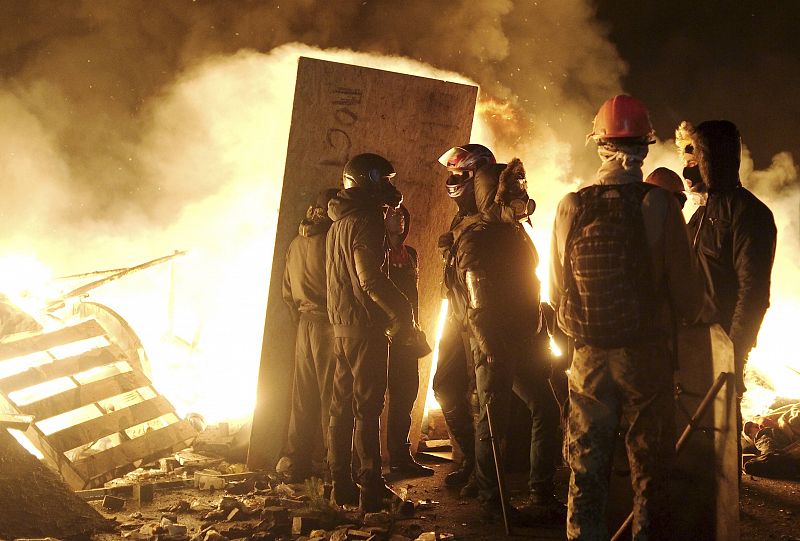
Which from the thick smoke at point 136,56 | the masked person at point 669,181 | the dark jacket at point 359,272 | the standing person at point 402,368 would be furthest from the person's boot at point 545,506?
the thick smoke at point 136,56

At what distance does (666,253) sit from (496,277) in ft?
5.22

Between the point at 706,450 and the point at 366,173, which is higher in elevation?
the point at 366,173

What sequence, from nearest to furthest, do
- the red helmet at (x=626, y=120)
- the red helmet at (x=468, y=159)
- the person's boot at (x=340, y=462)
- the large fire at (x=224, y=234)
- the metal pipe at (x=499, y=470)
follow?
the red helmet at (x=626, y=120) → the metal pipe at (x=499, y=470) → the person's boot at (x=340, y=462) → the red helmet at (x=468, y=159) → the large fire at (x=224, y=234)

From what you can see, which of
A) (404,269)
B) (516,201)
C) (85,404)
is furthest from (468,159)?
(85,404)

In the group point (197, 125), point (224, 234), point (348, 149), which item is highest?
point (197, 125)

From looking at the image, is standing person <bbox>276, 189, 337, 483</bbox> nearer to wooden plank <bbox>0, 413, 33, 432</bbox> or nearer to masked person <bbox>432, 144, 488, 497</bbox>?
masked person <bbox>432, 144, 488, 497</bbox>

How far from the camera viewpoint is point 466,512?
5.85m

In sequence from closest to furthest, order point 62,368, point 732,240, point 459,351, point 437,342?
point 732,240 < point 459,351 < point 62,368 < point 437,342

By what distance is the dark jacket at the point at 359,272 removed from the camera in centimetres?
570

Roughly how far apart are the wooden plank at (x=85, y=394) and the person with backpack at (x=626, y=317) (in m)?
4.27

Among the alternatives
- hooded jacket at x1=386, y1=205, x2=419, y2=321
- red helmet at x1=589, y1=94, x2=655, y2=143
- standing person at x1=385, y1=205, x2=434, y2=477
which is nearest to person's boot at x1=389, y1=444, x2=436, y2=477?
standing person at x1=385, y1=205, x2=434, y2=477

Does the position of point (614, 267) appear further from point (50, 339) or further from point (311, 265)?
point (50, 339)

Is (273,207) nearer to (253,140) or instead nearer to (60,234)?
(253,140)

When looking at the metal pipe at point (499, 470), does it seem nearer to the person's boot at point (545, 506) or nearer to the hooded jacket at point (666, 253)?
the person's boot at point (545, 506)
